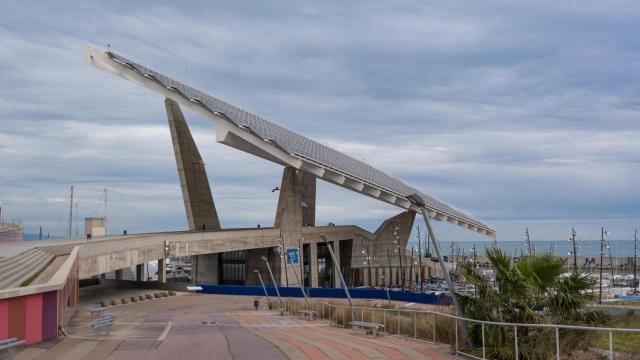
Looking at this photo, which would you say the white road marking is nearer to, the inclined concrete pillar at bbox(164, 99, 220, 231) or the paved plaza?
the paved plaza

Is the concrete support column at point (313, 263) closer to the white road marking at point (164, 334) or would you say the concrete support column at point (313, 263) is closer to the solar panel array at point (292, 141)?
the solar panel array at point (292, 141)

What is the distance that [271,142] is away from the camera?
171ft

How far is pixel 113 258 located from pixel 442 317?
28120 millimetres

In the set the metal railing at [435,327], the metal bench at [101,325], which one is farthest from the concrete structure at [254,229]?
the metal railing at [435,327]

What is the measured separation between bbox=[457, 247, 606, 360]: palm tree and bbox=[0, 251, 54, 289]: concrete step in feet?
33.1

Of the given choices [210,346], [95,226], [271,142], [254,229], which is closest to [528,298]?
[210,346]

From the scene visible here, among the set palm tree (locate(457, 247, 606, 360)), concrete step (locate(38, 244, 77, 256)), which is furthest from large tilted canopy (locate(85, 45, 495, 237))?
palm tree (locate(457, 247, 606, 360))

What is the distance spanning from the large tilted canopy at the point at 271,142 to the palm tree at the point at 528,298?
98.8 ft

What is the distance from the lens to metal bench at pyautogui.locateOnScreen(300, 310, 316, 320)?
96.3 feet

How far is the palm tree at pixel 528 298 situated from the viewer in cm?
1254

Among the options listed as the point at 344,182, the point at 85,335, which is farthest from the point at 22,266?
the point at 344,182

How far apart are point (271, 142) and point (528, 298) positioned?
40084mm

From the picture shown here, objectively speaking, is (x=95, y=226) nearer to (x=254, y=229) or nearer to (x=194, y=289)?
(x=254, y=229)

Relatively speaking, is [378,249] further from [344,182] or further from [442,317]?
[442,317]
